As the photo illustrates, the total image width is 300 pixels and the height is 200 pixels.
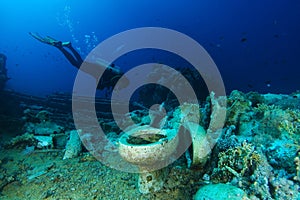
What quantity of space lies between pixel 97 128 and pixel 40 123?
186 centimetres

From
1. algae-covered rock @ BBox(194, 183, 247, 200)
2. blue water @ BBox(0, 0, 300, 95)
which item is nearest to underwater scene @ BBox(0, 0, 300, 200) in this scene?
algae-covered rock @ BBox(194, 183, 247, 200)

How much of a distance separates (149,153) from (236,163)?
129 centimetres

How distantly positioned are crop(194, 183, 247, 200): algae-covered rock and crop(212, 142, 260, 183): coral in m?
0.52

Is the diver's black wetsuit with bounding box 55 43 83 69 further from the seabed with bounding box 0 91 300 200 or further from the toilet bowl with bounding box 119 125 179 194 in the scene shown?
the toilet bowl with bounding box 119 125 179 194

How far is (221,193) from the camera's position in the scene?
2.41m

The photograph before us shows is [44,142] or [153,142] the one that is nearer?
[153,142]

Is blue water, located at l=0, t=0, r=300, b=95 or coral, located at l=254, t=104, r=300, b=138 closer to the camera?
coral, located at l=254, t=104, r=300, b=138

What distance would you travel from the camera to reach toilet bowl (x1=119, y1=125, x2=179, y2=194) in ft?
9.44

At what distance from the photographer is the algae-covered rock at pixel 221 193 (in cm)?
234

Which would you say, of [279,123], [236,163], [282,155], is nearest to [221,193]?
[236,163]

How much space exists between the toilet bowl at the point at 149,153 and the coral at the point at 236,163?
728 millimetres

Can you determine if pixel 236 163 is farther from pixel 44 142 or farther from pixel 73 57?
pixel 73 57

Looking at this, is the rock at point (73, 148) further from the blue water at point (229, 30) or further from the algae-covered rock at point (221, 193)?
the blue water at point (229, 30)

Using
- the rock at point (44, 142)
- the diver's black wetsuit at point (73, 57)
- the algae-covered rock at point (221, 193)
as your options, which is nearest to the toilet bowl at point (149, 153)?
the algae-covered rock at point (221, 193)
